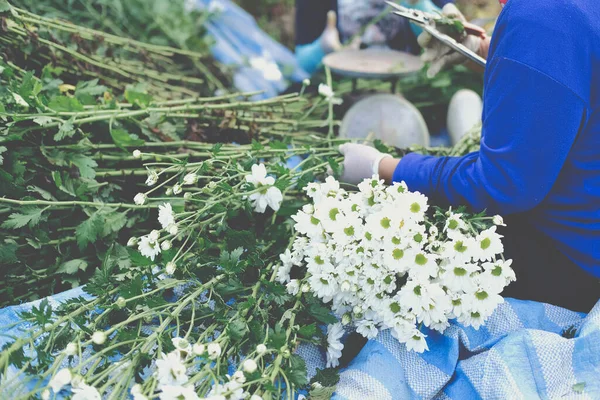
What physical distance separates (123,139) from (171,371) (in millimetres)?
836

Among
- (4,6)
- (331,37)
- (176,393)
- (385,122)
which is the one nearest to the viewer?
(176,393)

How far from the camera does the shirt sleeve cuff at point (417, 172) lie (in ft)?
4.58

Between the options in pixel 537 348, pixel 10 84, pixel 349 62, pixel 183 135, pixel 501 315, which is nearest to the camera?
pixel 537 348

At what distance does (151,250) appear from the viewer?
3.97ft

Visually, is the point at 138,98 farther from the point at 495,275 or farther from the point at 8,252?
the point at 495,275

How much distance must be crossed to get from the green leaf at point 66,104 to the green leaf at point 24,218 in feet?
1.04

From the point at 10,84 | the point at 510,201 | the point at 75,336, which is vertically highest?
the point at 10,84

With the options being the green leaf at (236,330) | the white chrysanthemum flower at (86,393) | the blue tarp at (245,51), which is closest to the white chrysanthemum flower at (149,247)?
the green leaf at (236,330)

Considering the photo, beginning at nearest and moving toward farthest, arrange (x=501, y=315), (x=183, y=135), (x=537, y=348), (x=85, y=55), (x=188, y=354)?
(x=188, y=354) < (x=537, y=348) < (x=501, y=315) < (x=183, y=135) < (x=85, y=55)

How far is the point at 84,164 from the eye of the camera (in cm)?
152

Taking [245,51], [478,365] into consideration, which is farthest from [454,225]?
[245,51]

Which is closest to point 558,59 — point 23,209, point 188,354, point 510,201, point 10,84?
point 510,201

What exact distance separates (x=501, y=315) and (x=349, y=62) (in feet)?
4.39

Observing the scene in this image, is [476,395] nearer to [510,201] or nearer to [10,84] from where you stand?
[510,201]
